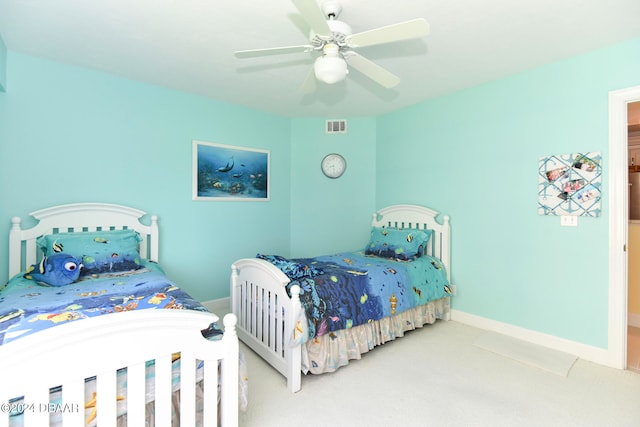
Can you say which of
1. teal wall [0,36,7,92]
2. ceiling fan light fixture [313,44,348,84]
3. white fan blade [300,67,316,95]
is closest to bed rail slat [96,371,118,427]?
ceiling fan light fixture [313,44,348,84]

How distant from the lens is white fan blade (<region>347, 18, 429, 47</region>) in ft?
5.22

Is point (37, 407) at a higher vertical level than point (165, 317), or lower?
lower

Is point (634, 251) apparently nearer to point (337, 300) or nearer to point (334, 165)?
point (337, 300)

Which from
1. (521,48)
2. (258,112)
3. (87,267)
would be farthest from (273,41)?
(87,267)

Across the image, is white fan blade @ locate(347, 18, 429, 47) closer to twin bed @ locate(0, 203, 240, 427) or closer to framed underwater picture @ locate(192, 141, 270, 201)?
twin bed @ locate(0, 203, 240, 427)

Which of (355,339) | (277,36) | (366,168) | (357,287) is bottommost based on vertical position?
(355,339)

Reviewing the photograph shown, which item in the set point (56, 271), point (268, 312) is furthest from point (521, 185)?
point (56, 271)

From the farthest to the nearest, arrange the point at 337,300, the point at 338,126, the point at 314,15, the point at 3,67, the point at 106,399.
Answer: the point at 338,126, the point at 3,67, the point at 337,300, the point at 314,15, the point at 106,399

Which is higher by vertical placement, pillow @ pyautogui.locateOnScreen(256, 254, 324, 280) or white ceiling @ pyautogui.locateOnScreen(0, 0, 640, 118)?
white ceiling @ pyautogui.locateOnScreen(0, 0, 640, 118)

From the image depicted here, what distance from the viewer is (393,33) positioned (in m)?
1.70

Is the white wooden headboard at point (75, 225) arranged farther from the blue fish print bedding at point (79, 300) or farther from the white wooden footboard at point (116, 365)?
the white wooden footboard at point (116, 365)

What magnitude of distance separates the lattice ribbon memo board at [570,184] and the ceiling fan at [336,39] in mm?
1852

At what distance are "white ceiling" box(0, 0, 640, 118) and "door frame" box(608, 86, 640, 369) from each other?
0.58 meters

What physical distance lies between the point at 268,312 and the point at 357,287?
762 millimetres
